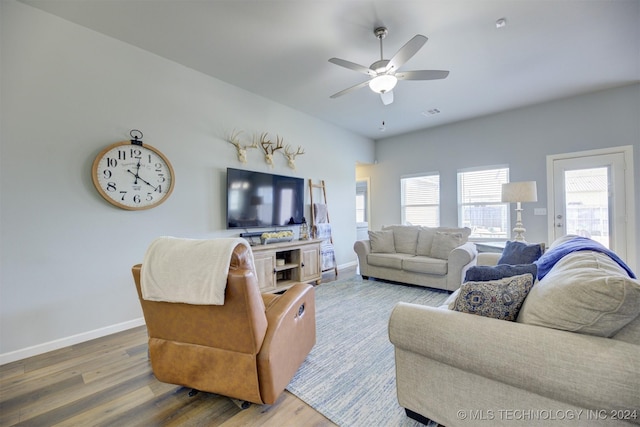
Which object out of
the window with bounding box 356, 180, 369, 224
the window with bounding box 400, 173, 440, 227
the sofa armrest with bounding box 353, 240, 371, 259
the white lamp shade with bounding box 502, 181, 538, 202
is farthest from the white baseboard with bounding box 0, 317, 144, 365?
the window with bounding box 356, 180, 369, 224

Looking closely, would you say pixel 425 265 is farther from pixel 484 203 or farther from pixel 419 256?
pixel 484 203

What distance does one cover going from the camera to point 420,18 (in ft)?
7.97

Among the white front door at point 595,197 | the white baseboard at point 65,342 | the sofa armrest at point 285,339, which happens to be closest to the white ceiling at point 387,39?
the white front door at point 595,197

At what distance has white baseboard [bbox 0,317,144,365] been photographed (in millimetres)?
2158

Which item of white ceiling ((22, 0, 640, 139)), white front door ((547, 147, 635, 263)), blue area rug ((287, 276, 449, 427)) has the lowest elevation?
blue area rug ((287, 276, 449, 427))

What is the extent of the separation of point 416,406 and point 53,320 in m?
3.02

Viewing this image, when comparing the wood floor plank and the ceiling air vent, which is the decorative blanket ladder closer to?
the ceiling air vent

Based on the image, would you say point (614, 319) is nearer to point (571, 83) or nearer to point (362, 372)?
point (362, 372)

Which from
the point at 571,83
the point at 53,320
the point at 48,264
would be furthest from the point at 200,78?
the point at 571,83

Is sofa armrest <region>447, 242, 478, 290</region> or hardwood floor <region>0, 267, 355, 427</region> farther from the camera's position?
sofa armrest <region>447, 242, 478, 290</region>

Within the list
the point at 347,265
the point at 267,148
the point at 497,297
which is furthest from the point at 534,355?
the point at 347,265

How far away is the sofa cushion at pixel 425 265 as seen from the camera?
12.0ft

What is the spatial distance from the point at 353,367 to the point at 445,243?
2603mm

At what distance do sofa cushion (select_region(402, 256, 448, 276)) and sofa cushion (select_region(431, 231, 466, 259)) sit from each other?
125 millimetres
